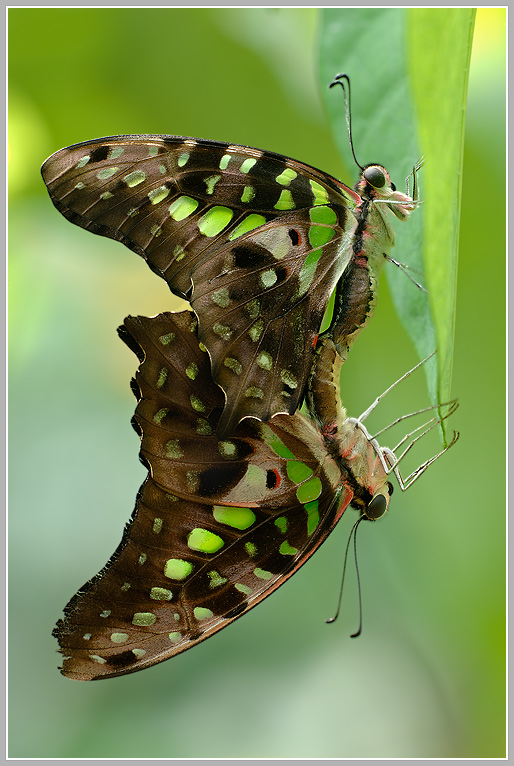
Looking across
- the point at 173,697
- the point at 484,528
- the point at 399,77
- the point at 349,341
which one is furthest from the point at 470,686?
the point at 399,77

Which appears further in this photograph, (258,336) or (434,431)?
(434,431)

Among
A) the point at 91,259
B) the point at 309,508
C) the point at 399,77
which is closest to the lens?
the point at 399,77

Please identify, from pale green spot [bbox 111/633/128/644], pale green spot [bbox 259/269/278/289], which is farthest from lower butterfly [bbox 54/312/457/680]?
pale green spot [bbox 259/269/278/289]

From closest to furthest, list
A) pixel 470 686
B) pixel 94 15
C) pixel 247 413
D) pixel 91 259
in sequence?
pixel 247 413, pixel 94 15, pixel 470 686, pixel 91 259

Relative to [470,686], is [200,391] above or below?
above

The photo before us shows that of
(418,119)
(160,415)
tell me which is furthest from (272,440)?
(418,119)

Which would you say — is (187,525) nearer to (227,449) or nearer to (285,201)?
(227,449)

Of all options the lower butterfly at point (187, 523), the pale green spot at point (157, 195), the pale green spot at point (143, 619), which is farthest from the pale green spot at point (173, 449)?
the pale green spot at point (157, 195)

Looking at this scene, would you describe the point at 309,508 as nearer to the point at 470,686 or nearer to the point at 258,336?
the point at 258,336

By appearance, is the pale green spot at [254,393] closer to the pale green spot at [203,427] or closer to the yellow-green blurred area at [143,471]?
the pale green spot at [203,427]
